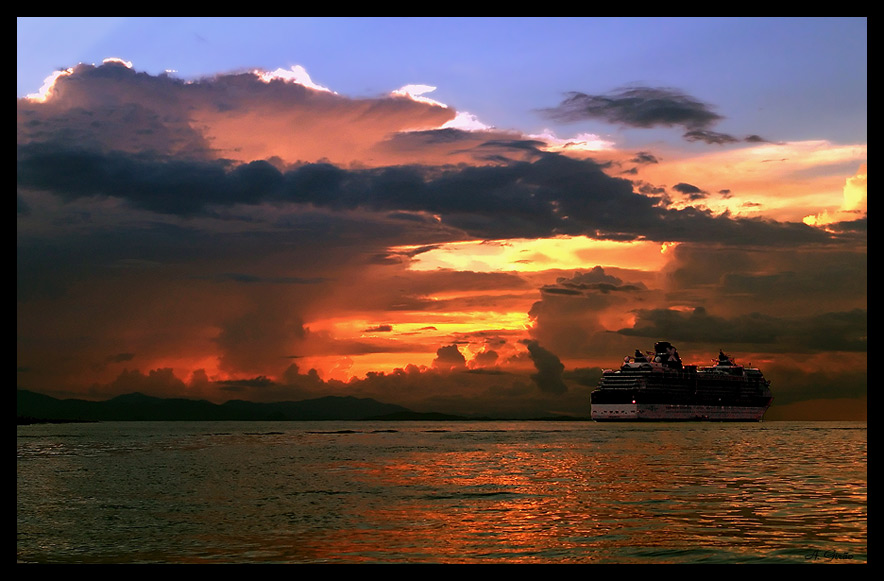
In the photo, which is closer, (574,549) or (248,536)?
(574,549)

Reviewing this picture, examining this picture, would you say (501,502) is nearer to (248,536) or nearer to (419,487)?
(419,487)
